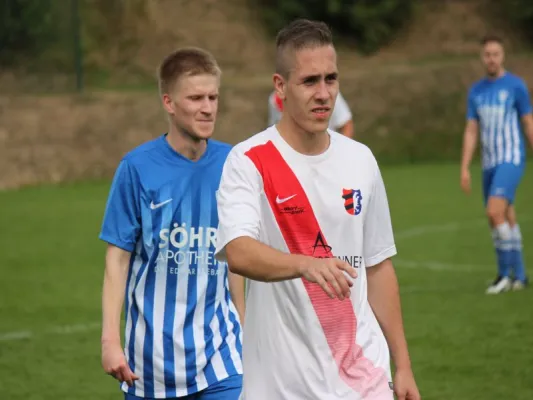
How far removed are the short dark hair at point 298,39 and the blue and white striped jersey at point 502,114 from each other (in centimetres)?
786

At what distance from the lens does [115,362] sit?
4.86 metres

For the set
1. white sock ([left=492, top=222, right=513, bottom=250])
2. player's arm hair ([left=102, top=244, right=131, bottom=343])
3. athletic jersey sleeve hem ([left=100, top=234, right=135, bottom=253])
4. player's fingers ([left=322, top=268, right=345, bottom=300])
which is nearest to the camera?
player's fingers ([left=322, top=268, right=345, bottom=300])

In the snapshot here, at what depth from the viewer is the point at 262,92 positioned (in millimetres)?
25344

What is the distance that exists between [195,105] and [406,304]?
20.0 feet

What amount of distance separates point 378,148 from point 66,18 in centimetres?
730

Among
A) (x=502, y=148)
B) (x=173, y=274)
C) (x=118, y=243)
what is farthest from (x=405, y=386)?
(x=502, y=148)

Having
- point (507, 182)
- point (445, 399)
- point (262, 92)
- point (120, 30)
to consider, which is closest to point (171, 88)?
point (445, 399)

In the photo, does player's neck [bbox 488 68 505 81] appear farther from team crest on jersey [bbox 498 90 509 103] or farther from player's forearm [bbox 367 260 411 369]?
player's forearm [bbox 367 260 411 369]

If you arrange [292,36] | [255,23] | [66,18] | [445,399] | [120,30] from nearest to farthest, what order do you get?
[292,36], [445,399], [66,18], [120,30], [255,23]

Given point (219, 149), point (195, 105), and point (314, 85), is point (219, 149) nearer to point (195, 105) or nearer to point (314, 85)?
point (195, 105)

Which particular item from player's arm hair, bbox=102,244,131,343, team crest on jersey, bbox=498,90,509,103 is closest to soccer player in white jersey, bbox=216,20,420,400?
player's arm hair, bbox=102,244,131,343

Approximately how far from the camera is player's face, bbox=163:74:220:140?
211 inches

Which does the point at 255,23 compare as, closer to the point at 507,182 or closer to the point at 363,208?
the point at 507,182

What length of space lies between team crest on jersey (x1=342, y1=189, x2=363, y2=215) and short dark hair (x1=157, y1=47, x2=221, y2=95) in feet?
4.82
